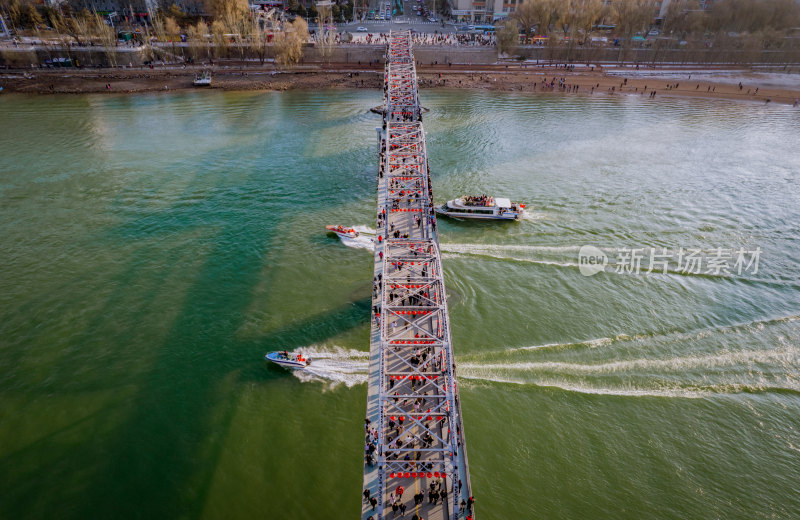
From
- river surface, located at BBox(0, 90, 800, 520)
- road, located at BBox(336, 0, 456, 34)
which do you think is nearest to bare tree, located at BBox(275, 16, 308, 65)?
road, located at BBox(336, 0, 456, 34)

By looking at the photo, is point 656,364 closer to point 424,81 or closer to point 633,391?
point 633,391

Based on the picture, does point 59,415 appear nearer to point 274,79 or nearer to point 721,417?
point 721,417

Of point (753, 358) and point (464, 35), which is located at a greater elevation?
point (464, 35)

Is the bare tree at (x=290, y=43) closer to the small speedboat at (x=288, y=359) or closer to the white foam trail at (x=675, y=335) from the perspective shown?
the small speedboat at (x=288, y=359)

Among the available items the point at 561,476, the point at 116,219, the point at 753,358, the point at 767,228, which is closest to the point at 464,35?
the point at 767,228

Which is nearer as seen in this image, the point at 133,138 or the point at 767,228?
the point at 767,228

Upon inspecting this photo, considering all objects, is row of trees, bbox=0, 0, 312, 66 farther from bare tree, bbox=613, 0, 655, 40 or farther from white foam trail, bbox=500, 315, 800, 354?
white foam trail, bbox=500, 315, 800, 354
